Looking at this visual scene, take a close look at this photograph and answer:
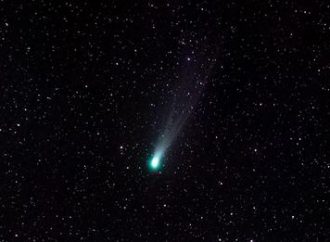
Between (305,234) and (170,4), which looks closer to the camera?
(170,4)

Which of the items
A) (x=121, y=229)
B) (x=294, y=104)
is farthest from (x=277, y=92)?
(x=121, y=229)

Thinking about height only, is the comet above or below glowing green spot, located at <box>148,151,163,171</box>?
above

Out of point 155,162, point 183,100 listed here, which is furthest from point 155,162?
point 183,100

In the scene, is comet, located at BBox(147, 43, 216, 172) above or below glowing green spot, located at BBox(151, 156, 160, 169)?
above

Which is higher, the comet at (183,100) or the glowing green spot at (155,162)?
the comet at (183,100)

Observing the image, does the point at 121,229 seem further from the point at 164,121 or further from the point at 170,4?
the point at 170,4

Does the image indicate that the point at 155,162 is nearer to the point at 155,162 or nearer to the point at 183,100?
the point at 155,162

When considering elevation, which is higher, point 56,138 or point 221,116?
point 56,138

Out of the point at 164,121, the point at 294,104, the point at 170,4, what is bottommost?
the point at 294,104
